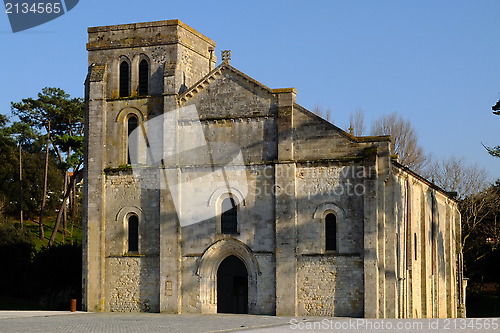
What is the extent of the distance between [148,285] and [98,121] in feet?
26.3

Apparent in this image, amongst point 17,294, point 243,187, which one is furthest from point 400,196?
point 17,294

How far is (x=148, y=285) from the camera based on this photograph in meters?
36.4

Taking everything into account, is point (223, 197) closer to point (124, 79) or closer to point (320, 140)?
point (320, 140)

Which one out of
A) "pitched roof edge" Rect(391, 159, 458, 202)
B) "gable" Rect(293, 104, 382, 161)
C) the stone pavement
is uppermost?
"gable" Rect(293, 104, 382, 161)

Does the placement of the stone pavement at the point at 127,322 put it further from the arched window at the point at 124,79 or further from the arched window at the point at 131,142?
the arched window at the point at 124,79

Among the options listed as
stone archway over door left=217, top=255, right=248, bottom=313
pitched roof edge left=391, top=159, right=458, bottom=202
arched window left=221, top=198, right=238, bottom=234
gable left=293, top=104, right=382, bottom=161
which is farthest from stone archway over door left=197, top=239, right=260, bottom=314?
pitched roof edge left=391, top=159, right=458, bottom=202

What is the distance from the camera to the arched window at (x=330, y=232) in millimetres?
34375

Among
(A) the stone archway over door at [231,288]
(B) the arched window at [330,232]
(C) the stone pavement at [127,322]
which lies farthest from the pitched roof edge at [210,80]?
(C) the stone pavement at [127,322]

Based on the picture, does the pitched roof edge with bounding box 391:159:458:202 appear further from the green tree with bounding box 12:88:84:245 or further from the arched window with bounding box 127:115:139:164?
the green tree with bounding box 12:88:84:245

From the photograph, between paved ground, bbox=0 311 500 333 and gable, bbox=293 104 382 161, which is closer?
paved ground, bbox=0 311 500 333

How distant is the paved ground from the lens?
26125mm

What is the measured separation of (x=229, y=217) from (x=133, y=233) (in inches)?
184

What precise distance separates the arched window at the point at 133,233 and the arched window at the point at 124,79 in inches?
232

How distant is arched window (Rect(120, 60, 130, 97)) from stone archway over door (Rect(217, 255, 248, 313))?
928 cm
